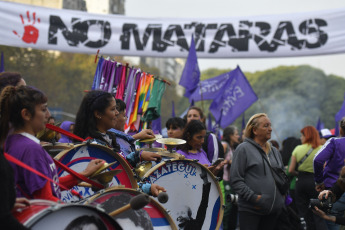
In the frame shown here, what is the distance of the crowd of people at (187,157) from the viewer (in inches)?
136

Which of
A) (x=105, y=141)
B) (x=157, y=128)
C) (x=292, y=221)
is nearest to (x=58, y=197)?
(x=105, y=141)

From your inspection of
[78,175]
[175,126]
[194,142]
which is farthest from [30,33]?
[78,175]

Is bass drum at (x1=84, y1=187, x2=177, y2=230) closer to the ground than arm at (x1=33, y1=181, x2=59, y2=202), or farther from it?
closer to the ground

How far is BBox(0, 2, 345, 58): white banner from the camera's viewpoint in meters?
11.7

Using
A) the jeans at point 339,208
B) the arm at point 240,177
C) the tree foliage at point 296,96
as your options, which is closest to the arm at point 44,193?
the jeans at point 339,208

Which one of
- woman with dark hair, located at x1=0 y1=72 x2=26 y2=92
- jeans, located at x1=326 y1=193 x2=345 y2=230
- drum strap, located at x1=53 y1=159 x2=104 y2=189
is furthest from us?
jeans, located at x1=326 y1=193 x2=345 y2=230

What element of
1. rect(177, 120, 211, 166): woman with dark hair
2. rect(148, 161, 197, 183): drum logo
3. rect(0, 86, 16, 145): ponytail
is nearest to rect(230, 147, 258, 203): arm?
rect(177, 120, 211, 166): woman with dark hair

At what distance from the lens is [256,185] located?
680cm

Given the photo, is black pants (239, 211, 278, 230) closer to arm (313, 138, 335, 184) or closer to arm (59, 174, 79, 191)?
arm (313, 138, 335, 184)

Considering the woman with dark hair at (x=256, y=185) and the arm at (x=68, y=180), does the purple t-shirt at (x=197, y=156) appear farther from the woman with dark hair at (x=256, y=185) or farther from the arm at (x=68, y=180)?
the arm at (x=68, y=180)

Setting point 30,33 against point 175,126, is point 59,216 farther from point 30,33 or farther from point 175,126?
point 30,33

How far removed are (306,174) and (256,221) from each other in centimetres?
360

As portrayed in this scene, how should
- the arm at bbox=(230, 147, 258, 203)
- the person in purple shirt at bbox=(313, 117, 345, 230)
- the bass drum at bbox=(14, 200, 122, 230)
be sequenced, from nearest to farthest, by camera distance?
1. the bass drum at bbox=(14, 200, 122, 230)
2. the arm at bbox=(230, 147, 258, 203)
3. the person in purple shirt at bbox=(313, 117, 345, 230)

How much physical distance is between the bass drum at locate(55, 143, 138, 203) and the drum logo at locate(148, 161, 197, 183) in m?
0.56
